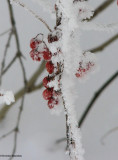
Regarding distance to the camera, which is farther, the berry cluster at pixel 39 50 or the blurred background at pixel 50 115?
the blurred background at pixel 50 115

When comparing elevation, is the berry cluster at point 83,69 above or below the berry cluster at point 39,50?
below

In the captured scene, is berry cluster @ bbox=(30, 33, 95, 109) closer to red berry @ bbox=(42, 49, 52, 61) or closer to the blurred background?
red berry @ bbox=(42, 49, 52, 61)

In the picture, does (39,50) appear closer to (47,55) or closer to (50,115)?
(47,55)

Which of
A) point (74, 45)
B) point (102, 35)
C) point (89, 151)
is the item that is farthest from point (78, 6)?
point (102, 35)

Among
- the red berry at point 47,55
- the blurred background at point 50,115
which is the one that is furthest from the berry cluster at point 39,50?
the blurred background at point 50,115

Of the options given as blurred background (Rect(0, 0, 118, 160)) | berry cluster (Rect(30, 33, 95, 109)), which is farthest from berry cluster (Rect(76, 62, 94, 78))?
blurred background (Rect(0, 0, 118, 160))

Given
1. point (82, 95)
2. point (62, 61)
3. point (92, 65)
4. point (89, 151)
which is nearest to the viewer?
point (62, 61)

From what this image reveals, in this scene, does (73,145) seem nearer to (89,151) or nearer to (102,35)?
(89,151)

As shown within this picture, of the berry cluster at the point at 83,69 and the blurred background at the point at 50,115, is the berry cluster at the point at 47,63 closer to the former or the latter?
the berry cluster at the point at 83,69

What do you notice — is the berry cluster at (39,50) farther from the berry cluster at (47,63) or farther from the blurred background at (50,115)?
the blurred background at (50,115)

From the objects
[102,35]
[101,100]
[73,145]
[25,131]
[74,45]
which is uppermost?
[102,35]
